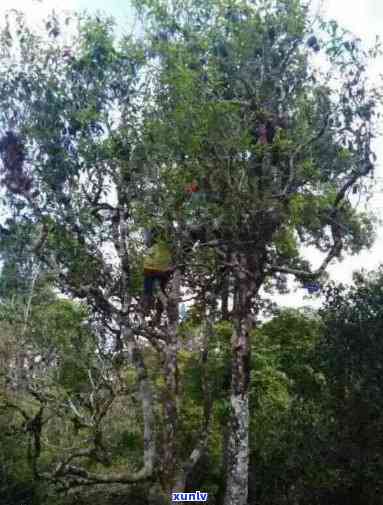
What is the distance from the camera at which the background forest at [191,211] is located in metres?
7.29

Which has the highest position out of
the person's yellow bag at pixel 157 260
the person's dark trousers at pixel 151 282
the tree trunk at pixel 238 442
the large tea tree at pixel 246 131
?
the large tea tree at pixel 246 131

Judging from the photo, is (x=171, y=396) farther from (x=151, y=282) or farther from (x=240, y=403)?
(x=151, y=282)

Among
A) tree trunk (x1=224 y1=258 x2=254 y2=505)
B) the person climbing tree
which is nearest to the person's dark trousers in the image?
the person climbing tree

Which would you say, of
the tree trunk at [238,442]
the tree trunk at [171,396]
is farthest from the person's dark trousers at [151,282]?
the tree trunk at [238,442]

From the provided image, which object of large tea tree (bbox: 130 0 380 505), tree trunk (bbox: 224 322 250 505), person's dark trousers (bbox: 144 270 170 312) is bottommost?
tree trunk (bbox: 224 322 250 505)

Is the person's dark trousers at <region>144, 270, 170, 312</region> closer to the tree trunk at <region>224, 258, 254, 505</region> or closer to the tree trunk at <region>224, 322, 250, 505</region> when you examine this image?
the tree trunk at <region>224, 258, 254, 505</region>

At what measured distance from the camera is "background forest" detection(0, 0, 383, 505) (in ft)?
23.9

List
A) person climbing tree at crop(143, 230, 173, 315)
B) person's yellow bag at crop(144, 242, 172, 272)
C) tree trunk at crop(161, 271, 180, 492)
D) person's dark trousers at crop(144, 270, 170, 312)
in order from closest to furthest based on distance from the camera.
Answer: tree trunk at crop(161, 271, 180, 492), person climbing tree at crop(143, 230, 173, 315), person's yellow bag at crop(144, 242, 172, 272), person's dark trousers at crop(144, 270, 170, 312)

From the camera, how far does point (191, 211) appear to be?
→ 737 cm

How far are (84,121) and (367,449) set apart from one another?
562 centimetres

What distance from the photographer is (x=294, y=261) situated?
1218 cm

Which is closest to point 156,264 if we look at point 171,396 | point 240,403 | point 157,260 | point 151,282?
point 157,260

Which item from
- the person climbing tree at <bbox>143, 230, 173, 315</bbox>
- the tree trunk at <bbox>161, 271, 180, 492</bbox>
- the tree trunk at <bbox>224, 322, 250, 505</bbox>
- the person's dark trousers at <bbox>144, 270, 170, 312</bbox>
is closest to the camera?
the tree trunk at <bbox>224, 322, 250, 505</bbox>

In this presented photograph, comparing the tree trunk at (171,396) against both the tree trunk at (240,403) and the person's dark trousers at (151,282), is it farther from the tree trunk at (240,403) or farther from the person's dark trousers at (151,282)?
the tree trunk at (240,403)
